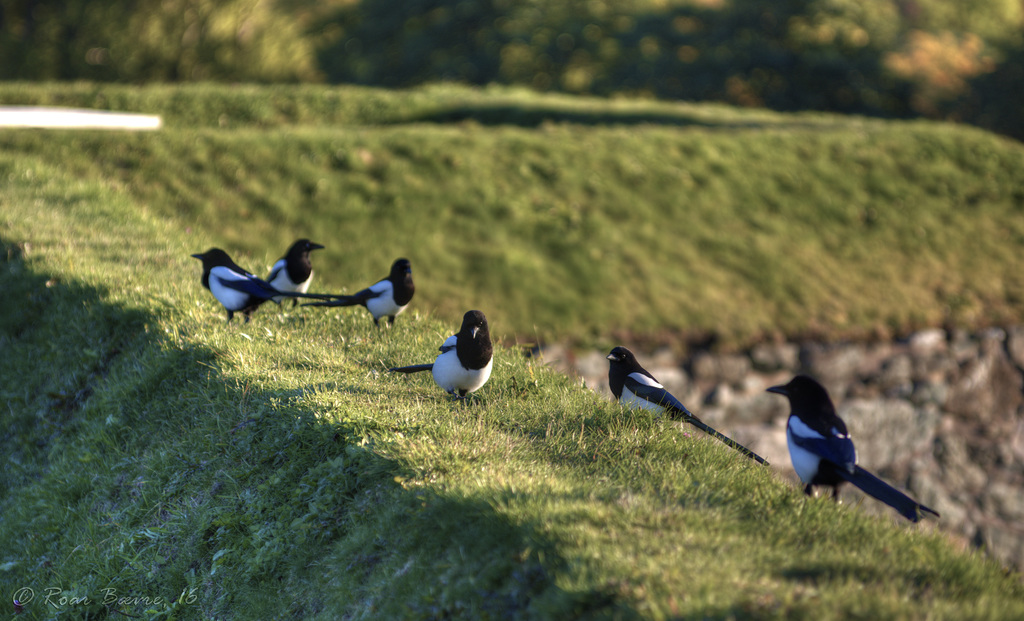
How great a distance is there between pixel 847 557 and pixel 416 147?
1276 centimetres

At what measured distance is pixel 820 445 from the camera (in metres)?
4.48

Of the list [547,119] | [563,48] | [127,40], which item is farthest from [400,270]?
[563,48]

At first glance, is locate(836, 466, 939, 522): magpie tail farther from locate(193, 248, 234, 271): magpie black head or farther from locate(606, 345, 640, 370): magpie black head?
locate(193, 248, 234, 271): magpie black head

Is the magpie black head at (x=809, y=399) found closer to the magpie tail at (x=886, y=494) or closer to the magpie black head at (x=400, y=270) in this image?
the magpie tail at (x=886, y=494)

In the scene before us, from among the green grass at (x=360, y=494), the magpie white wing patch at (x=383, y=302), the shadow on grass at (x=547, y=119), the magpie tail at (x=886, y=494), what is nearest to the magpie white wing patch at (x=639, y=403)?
the green grass at (x=360, y=494)

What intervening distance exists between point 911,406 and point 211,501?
12323 mm

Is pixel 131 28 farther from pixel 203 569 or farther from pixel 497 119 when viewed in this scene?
pixel 203 569

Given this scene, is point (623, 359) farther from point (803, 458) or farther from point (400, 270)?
point (400, 270)

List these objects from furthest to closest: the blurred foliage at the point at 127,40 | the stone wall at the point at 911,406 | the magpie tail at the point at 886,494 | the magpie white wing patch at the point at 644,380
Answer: the blurred foliage at the point at 127,40 → the stone wall at the point at 911,406 → the magpie white wing patch at the point at 644,380 → the magpie tail at the point at 886,494

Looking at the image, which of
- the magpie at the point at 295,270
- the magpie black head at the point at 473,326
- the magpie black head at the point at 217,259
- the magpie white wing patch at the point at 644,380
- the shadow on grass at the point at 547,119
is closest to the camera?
the magpie black head at the point at 473,326

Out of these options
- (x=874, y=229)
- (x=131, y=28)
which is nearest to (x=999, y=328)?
(x=874, y=229)

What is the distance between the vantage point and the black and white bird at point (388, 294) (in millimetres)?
6891

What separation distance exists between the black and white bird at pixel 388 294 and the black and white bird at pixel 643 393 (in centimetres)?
209

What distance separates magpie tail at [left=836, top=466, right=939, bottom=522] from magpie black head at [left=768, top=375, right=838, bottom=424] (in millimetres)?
402
